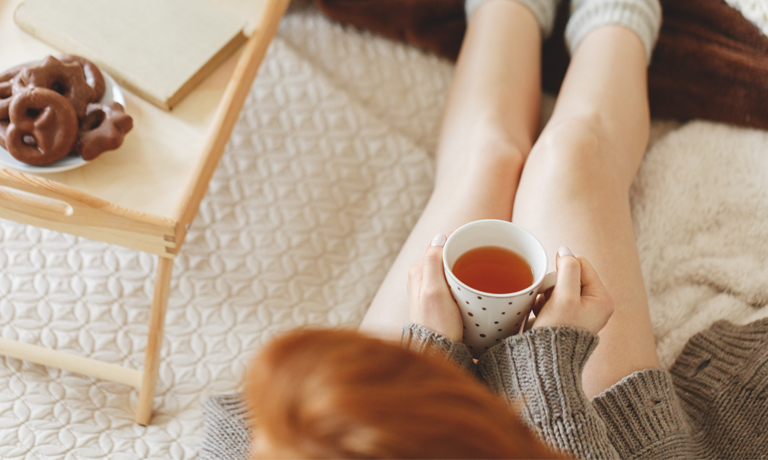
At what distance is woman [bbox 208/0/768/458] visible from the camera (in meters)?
0.32

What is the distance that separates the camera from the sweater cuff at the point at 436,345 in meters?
0.54

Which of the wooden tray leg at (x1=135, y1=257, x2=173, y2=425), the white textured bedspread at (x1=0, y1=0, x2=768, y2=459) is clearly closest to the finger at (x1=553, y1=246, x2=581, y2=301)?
the white textured bedspread at (x1=0, y1=0, x2=768, y2=459)

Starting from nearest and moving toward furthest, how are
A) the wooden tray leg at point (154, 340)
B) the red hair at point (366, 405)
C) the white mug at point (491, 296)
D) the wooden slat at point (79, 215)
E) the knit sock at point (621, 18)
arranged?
1. the red hair at point (366, 405)
2. the white mug at point (491, 296)
3. the wooden slat at point (79, 215)
4. the wooden tray leg at point (154, 340)
5. the knit sock at point (621, 18)

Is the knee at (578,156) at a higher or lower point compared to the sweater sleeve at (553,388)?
higher

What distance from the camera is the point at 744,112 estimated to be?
0.96 metres

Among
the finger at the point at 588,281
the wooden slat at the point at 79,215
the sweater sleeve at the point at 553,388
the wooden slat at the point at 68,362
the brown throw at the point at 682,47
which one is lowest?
the wooden slat at the point at 68,362

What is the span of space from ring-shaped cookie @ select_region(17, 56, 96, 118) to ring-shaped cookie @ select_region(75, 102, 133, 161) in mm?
14

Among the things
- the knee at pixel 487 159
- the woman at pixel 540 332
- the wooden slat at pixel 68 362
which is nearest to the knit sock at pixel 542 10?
the woman at pixel 540 332

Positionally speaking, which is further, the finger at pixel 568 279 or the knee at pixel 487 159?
the knee at pixel 487 159

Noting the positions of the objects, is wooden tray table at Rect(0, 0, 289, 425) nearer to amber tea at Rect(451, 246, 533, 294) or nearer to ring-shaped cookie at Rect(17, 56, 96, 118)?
ring-shaped cookie at Rect(17, 56, 96, 118)

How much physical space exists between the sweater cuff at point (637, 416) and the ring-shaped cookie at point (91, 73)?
70 centimetres

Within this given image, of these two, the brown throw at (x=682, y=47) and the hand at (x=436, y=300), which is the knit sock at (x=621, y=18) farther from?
the hand at (x=436, y=300)

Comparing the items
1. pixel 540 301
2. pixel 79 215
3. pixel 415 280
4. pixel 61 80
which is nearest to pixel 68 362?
pixel 79 215

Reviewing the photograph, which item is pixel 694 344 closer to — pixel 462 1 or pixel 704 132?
pixel 704 132
